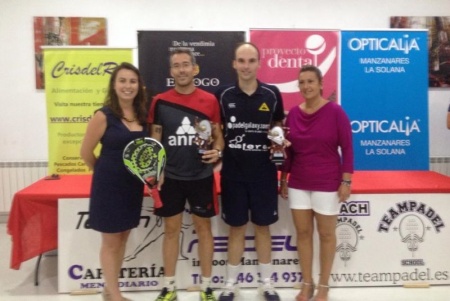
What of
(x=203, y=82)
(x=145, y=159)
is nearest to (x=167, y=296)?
(x=145, y=159)

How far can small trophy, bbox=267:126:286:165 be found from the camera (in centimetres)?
254

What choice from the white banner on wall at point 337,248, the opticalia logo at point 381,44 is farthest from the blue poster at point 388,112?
the white banner on wall at point 337,248

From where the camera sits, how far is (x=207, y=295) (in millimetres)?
2795

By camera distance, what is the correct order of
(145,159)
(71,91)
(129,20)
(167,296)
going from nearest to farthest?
1. (145,159)
2. (167,296)
3. (71,91)
4. (129,20)

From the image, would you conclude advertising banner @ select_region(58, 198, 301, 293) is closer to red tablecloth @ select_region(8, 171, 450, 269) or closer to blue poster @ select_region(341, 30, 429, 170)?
red tablecloth @ select_region(8, 171, 450, 269)

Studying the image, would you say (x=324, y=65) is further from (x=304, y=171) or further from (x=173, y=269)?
(x=173, y=269)

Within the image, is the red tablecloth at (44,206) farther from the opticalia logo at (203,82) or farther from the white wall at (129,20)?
the white wall at (129,20)

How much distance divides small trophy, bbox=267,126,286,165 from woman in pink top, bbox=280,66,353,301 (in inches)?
5.1

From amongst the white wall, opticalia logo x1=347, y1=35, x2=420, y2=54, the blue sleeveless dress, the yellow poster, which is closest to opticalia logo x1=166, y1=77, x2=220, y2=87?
the yellow poster

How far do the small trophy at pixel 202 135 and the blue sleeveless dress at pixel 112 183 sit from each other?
29 cm

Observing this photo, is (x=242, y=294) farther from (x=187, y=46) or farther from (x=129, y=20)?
(x=129, y=20)

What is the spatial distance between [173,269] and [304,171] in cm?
101

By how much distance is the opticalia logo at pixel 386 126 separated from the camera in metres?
3.97

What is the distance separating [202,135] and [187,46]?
1532mm
